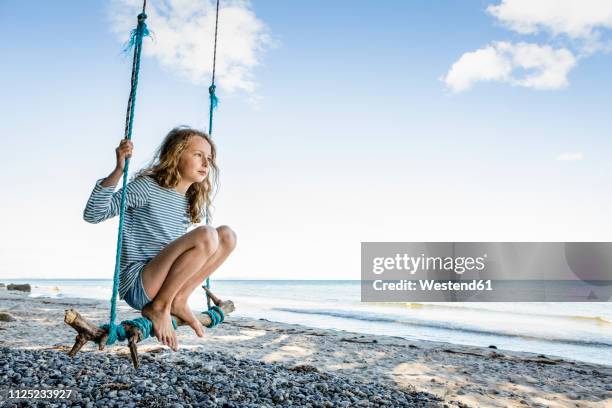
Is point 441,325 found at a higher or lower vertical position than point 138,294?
lower

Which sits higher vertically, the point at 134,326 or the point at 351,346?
the point at 134,326

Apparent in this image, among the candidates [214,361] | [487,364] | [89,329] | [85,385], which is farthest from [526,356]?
[89,329]

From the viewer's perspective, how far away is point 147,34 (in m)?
2.75

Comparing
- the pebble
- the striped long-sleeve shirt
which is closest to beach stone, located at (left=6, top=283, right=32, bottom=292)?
the pebble

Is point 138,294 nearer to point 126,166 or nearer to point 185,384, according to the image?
point 126,166

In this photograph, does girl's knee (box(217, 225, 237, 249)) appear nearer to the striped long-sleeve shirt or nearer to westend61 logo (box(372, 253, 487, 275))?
the striped long-sleeve shirt

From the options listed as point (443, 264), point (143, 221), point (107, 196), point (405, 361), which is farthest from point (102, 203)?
point (443, 264)

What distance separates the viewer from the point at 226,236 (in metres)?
2.64

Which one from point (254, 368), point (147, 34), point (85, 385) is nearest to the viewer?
point (147, 34)

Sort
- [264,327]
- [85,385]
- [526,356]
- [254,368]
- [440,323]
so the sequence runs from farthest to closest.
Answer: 1. [440,323]
2. [264,327]
3. [526,356]
4. [254,368]
5. [85,385]

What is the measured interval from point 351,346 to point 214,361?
2.96 m

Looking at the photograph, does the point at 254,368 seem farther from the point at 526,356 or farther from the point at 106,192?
the point at 526,356

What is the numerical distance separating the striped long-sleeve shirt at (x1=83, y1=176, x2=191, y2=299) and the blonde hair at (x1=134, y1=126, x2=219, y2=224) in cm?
6

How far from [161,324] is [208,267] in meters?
0.41
